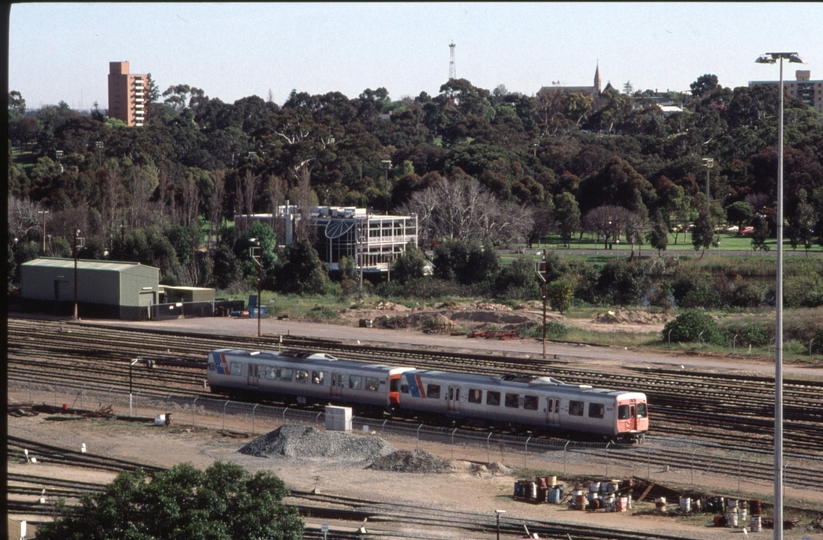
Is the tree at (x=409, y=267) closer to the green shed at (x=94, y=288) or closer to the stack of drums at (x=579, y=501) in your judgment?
the green shed at (x=94, y=288)

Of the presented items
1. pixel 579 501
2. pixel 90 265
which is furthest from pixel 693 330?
pixel 90 265

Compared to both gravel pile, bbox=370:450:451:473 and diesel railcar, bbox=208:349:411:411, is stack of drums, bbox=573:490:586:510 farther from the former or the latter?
diesel railcar, bbox=208:349:411:411

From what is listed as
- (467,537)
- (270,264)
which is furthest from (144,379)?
(270,264)

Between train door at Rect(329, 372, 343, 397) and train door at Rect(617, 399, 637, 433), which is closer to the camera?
train door at Rect(617, 399, 637, 433)

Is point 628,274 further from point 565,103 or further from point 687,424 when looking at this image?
point 565,103

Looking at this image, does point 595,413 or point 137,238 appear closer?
point 595,413

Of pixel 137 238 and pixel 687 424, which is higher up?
pixel 137 238

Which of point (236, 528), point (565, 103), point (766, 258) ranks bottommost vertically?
point (236, 528)

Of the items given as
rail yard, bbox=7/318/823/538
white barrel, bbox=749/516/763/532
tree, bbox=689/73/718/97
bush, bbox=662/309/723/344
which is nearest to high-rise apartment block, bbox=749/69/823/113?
tree, bbox=689/73/718/97
